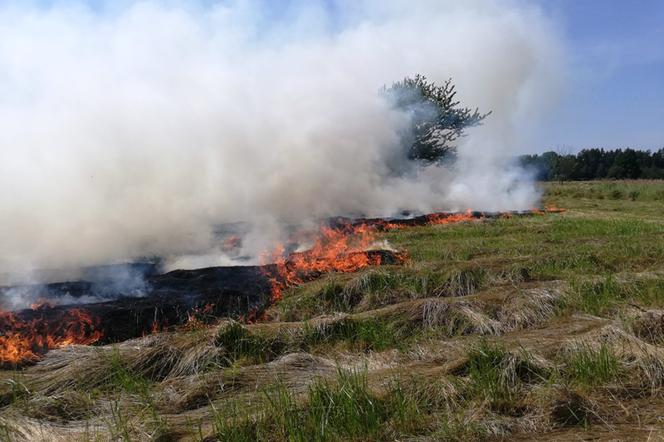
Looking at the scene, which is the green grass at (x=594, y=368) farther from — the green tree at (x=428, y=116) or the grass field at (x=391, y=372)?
the green tree at (x=428, y=116)

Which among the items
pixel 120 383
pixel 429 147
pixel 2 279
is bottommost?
pixel 120 383

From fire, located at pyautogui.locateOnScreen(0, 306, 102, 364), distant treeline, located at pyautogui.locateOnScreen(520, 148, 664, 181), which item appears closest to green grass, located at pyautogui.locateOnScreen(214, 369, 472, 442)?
fire, located at pyautogui.locateOnScreen(0, 306, 102, 364)

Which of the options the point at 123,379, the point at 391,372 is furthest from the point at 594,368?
the point at 123,379

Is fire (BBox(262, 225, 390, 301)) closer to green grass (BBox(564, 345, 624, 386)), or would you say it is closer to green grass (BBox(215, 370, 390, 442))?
green grass (BBox(215, 370, 390, 442))

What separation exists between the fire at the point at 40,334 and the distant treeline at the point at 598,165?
5703 centimetres

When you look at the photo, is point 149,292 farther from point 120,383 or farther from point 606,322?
point 606,322

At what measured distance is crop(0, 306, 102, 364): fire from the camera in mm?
6613

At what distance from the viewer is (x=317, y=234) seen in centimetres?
1603

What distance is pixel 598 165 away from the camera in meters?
84.4

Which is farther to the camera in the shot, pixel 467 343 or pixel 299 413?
pixel 467 343

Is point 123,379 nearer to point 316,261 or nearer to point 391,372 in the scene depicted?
point 391,372

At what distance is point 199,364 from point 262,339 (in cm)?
93

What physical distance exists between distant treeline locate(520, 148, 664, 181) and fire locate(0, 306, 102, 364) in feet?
187

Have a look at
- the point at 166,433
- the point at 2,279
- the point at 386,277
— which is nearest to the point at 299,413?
the point at 166,433
